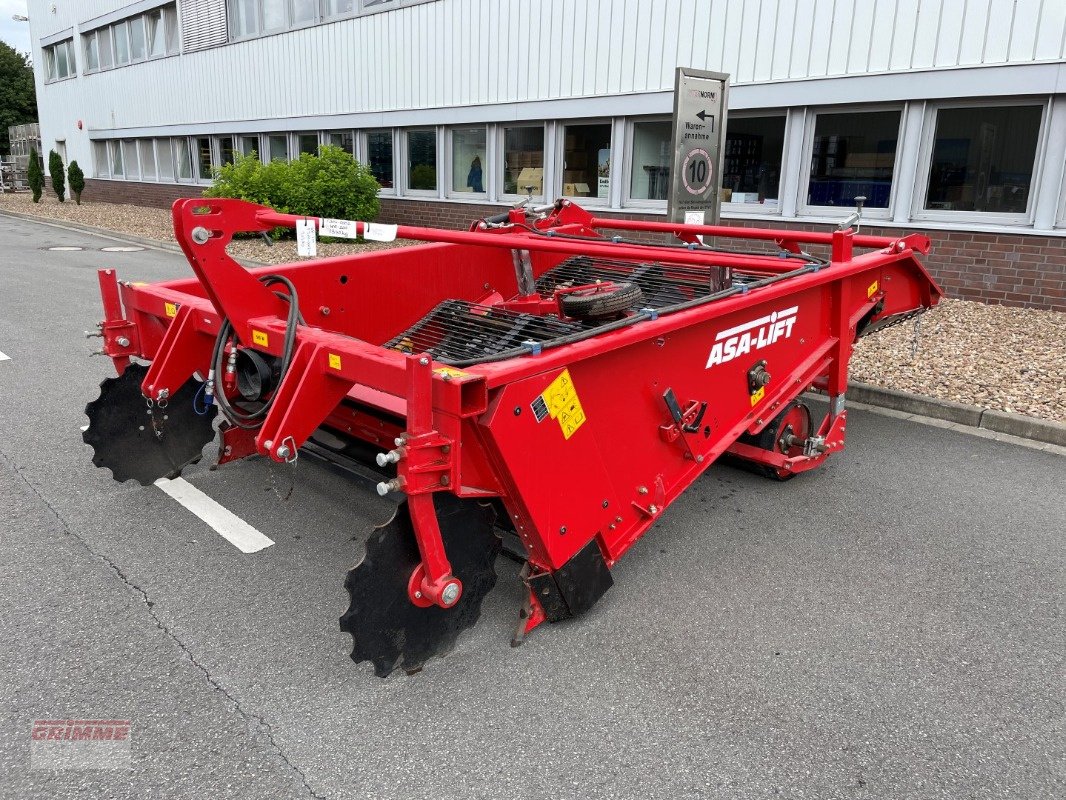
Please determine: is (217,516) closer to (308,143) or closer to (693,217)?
(693,217)

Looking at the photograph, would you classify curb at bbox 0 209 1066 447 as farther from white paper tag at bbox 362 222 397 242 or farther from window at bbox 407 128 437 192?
window at bbox 407 128 437 192

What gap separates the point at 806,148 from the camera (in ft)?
33.1

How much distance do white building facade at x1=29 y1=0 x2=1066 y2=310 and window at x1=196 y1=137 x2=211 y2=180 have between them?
1.35m

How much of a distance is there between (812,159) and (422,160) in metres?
7.77

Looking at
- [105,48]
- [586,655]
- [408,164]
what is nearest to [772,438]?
[586,655]

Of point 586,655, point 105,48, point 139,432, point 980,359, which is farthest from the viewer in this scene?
point 105,48

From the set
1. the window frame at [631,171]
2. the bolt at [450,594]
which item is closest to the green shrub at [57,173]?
the window frame at [631,171]

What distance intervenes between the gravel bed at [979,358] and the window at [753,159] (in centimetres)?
282

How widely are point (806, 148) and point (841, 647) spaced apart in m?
8.41

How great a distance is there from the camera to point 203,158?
72.6 ft

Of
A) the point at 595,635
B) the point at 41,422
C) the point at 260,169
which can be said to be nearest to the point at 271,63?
the point at 260,169

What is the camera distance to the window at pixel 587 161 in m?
12.4

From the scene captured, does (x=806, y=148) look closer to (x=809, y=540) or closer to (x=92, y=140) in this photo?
(x=809, y=540)

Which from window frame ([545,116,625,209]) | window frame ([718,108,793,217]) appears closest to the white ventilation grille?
window frame ([545,116,625,209])
